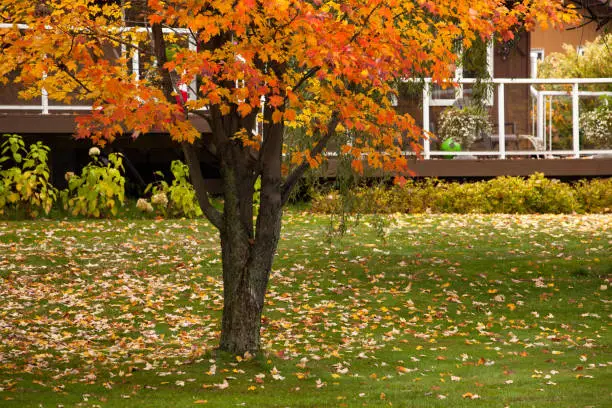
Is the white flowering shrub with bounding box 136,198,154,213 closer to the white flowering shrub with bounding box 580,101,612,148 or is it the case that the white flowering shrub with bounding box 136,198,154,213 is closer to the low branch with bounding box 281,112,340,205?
the low branch with bounding box 281,112,340,205

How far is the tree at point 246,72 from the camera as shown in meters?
8.16

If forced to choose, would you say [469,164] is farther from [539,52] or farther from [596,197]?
[539,52]

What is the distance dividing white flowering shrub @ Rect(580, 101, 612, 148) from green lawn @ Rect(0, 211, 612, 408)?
4003 mm

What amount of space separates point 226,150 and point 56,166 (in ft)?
38.4

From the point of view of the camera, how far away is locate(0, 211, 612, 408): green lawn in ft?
28.5

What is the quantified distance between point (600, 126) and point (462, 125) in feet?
10.2

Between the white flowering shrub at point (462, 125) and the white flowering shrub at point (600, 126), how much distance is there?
2.31m

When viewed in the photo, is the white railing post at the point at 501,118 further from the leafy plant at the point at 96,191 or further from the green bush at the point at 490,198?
the leafy plant at the point at 96,191

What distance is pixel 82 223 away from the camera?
1744 centimetres

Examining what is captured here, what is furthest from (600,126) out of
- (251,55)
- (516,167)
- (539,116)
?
(251,55)

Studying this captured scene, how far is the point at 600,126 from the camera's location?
21734mm

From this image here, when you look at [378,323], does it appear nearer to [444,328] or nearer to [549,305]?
[444,328]

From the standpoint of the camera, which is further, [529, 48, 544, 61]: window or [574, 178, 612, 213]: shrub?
[529, 48, 544, 61]: window

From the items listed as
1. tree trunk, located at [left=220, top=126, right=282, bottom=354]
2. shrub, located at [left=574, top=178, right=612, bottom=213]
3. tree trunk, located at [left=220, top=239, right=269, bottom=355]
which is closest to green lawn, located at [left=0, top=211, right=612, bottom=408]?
tree trunk, located at [left=220, top=239, right=269, bottom=355]
